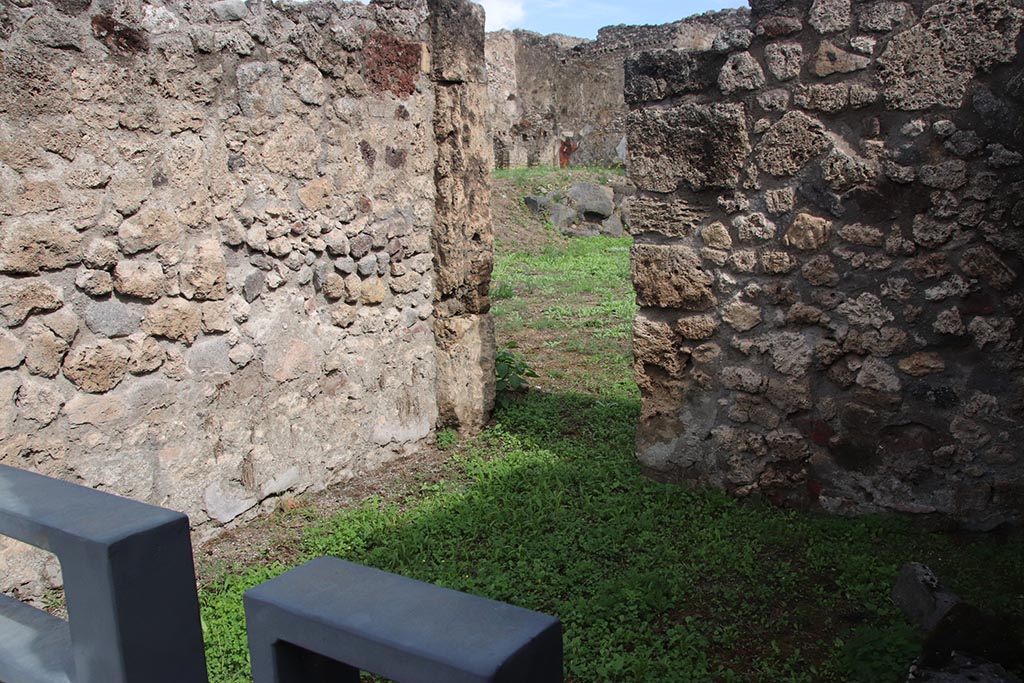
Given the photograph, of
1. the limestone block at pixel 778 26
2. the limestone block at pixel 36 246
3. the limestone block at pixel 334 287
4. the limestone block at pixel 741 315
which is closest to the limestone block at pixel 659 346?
the limestone block at pixel 741 315

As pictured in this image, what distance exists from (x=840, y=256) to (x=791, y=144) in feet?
1.50

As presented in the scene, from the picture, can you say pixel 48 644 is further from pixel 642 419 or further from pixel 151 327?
pixel 642 419

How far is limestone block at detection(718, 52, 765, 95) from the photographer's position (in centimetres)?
336

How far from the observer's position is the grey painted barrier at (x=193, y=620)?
37.7 inches

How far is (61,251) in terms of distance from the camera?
2.88 meters

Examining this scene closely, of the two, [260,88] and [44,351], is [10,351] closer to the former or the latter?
[44,351]

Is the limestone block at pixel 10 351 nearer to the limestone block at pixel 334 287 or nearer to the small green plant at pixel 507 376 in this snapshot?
the limestone block at pixel 334 287

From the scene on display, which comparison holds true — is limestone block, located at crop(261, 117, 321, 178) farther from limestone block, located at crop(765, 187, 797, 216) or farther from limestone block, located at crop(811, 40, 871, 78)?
limestone block, located at crop(811, 40, 871, 78)

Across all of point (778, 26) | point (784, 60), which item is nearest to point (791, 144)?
point (784, 60)

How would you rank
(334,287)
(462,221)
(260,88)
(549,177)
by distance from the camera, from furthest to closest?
(549,177) → (462,221) → (334,287) → (260,88)

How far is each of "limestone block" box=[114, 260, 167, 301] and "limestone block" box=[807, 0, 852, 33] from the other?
2529 millimetres

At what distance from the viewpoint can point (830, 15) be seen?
318 cm

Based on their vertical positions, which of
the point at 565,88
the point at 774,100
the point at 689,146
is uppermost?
the point at 565,88

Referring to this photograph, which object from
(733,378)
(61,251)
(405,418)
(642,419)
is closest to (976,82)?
(733,378)
